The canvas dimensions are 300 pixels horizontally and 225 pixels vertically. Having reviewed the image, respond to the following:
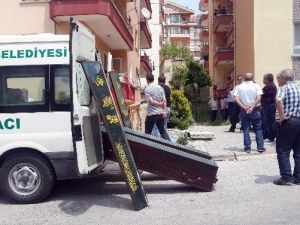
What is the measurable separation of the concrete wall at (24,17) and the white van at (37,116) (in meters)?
8.88

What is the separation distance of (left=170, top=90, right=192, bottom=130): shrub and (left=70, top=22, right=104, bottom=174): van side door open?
33.6ft

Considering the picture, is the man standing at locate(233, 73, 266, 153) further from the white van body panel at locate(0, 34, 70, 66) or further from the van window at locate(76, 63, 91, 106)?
the white van body panel at locate(0, 34, 70, 66)

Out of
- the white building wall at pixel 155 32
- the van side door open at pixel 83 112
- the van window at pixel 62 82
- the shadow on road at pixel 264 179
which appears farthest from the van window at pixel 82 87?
the white building wall at pixel 155 32

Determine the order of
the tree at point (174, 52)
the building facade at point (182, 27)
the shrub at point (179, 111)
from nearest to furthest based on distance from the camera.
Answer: the shrub at point (179, 111)
the tree at point (174, 52)
the building facade at point (182, 27)

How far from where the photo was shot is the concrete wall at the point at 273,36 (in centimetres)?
2367

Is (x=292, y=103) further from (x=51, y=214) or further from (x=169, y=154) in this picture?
(x=51, y=214)

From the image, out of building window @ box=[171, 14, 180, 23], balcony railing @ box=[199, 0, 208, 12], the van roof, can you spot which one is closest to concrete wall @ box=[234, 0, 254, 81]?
the van roof

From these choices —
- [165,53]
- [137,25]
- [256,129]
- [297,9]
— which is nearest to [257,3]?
[297,9]

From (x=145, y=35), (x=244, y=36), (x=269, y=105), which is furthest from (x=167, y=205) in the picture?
(x=145, y=35)

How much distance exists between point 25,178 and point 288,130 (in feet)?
13.9

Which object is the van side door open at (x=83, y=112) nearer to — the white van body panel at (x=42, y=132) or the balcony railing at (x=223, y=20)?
the white van body panel at (x=42, y=132)

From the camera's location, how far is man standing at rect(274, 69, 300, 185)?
28.9 ft

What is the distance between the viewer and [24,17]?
16734mm

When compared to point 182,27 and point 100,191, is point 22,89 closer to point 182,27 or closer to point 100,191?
point 100,191
